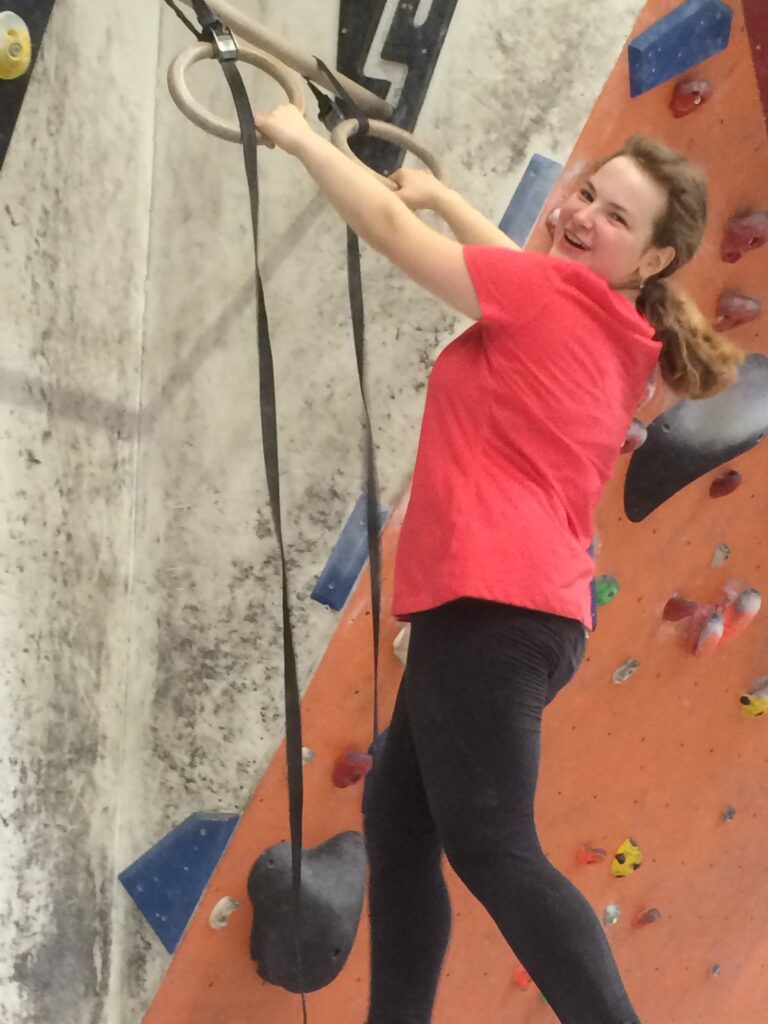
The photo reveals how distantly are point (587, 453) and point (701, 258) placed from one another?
57 cm

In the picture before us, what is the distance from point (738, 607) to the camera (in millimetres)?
1628

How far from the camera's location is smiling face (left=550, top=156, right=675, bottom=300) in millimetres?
1033

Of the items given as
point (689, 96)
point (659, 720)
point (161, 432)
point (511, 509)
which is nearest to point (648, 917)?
point (659, 720)

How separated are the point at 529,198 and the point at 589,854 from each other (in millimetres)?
1152

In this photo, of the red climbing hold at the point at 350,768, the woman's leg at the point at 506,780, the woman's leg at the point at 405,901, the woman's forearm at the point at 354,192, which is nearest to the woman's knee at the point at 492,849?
the woman's leg at the point at 506,780

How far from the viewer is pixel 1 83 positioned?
99 cm

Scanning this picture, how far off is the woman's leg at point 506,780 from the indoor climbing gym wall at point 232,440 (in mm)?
424

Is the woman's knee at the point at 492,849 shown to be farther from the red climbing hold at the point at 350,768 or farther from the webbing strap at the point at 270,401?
the red climbing hold at the point at 350,768

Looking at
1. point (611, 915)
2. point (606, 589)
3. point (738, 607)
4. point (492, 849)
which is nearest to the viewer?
point (492, 849)

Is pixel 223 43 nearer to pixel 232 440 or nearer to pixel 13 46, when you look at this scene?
pixel 13 46

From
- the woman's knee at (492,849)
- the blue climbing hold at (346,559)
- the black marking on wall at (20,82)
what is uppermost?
the black marking on wall at (20,82)

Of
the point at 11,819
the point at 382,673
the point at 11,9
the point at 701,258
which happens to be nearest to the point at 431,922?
the point at 382,673

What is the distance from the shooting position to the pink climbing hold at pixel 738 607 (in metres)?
1.62

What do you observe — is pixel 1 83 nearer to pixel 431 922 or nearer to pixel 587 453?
pixel 587 453
